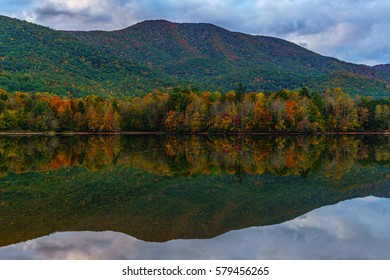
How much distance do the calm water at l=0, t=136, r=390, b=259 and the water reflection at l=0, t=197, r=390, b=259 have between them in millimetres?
37

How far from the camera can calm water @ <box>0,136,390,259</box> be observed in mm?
15078

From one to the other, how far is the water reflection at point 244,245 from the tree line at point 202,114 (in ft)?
285

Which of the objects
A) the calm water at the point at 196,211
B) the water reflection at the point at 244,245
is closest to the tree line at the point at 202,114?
the calm water at the point at 196,211

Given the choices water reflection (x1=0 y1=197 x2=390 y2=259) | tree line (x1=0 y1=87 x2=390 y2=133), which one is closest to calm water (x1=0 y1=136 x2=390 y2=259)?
water reflection (x1=0 y1=197 x2=390 y2=259)

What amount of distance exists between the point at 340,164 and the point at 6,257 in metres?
31.2

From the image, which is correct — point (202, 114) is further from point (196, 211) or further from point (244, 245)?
point (244, 245)

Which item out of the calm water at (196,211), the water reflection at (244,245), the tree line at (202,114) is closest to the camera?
the water reflection at (244,245)

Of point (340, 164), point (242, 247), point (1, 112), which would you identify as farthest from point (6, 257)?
point (1, 112)

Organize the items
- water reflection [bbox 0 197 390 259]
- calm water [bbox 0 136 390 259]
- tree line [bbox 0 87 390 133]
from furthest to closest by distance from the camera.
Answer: tree line [bbox 0 87 390 133] < calm water [bbox 0 136 390 259] < water reflection [bbox 0 197 390 259]

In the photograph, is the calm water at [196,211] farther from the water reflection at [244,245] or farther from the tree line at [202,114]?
the tree line at [202,114]

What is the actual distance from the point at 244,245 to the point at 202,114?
9357cm

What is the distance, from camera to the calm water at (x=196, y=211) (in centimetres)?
1508

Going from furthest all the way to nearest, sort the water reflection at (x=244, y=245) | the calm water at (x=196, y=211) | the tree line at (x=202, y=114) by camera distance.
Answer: the tree line at (x=202, y=114), the calm water at (x=196, y=211), the water reflection at (x=244, y=245)

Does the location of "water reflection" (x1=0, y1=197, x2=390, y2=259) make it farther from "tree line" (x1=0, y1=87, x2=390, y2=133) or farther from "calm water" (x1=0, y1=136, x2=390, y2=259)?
"tree line" (x1=0, y1=87, x2=390, y2=133)
